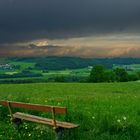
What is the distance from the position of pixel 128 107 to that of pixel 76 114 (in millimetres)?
4929

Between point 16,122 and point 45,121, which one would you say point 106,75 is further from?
point 45,121

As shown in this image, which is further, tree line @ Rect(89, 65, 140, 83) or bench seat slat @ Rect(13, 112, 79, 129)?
tree line @ Rect(89, 65, 140, 83)

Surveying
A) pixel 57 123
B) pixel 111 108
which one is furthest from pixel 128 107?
pixel 57 123

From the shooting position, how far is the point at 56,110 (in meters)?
13.3

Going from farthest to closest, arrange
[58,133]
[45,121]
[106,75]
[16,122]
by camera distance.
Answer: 1. [106,75]
2. [16,122]
3. [45,121]
4. [58,133]

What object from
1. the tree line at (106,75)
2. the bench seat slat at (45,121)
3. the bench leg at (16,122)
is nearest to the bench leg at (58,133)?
the bench seat slat at (45,121)

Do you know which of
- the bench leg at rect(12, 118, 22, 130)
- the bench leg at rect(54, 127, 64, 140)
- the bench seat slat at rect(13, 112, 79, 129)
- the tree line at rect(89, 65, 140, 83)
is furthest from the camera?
the tree line at rect(89, 65, 140, 83)

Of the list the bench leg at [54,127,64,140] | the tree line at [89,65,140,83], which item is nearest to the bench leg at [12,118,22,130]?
the bench leg at [54,127,64,140]

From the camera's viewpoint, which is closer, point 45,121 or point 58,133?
point 58,133

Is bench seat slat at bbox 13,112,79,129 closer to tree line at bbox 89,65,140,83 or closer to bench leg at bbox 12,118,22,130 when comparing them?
bench leg at bbox 12,118,22,130

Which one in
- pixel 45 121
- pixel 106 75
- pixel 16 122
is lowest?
pixel 106 75

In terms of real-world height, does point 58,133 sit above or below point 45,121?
below

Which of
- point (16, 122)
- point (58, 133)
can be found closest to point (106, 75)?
point (16, 122)

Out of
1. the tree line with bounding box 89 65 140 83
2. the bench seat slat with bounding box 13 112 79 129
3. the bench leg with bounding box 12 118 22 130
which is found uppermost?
the bench seat slat with bounding box 13 112 79 129
